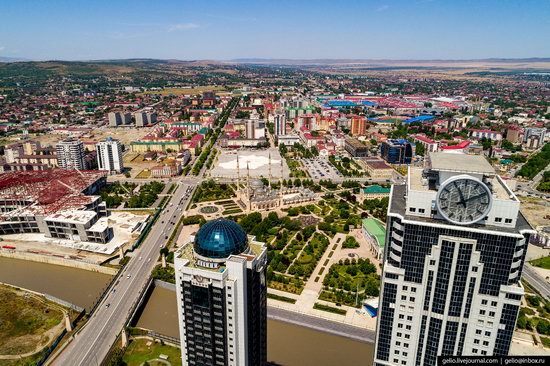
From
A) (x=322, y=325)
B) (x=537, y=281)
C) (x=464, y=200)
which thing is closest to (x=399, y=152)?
(x=537, y=281)

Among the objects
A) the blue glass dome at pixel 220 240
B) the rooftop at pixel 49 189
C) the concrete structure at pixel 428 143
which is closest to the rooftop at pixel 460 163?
the blue glass dome at pixel 220 240

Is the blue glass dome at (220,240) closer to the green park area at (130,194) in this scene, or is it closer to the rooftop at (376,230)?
the rooftop at (376,230)

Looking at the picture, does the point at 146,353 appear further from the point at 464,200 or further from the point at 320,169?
the point at 320,169

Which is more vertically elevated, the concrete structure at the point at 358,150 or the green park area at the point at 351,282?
the concrete structure at the point at 358,150

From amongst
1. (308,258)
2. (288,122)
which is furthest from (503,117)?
(308,258)

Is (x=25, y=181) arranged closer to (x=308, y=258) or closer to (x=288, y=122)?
(x=308, y=258)

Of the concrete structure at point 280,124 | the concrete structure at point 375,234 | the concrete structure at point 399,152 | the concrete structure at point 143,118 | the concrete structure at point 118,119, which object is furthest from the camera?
the concrete structure at point 143,118

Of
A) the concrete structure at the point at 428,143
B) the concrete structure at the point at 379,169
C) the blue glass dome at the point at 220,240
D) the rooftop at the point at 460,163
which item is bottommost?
the concrete structure at the point at 379,169
